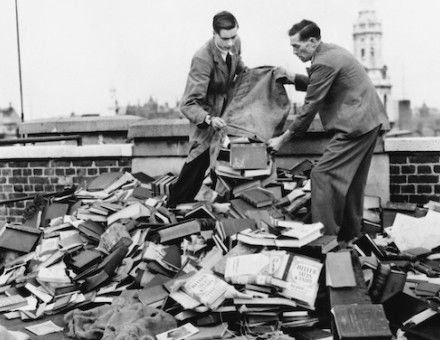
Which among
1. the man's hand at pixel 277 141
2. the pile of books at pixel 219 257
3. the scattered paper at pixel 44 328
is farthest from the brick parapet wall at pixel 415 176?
the scattered paper at pixel 44 328

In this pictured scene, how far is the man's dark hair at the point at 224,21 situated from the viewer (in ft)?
21.4

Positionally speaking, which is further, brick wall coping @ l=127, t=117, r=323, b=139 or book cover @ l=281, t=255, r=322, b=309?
brick wall coping @ l=127, t=117, r=323, b=139

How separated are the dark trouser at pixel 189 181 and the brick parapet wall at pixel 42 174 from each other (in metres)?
2.05

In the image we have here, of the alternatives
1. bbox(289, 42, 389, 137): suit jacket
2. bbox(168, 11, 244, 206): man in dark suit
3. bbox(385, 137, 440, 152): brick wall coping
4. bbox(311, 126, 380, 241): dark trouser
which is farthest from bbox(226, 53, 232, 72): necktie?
bbox(385, 137, 440, 152): brick wall coping

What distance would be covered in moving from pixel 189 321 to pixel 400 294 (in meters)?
1.87

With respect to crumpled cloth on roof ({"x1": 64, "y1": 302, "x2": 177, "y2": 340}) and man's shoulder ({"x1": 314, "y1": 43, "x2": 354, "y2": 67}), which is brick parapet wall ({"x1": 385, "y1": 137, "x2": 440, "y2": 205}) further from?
crumpled cloth on roof ({"x1": 64, "y1": 302, "x2": 177, "y2": 340})

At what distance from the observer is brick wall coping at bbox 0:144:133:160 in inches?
360

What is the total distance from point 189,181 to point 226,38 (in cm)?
178

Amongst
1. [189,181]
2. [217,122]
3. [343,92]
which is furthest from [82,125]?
[343,92]

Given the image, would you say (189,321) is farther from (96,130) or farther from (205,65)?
(96,130)

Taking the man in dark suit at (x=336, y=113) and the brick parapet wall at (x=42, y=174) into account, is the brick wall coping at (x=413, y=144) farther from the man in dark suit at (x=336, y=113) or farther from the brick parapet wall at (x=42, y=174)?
the brick parapet wall at (x=42, y=174)

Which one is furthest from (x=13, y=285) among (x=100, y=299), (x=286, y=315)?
(x=286, y=315)

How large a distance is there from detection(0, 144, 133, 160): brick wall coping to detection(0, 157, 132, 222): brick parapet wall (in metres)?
0.08

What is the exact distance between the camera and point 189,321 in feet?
17.3
